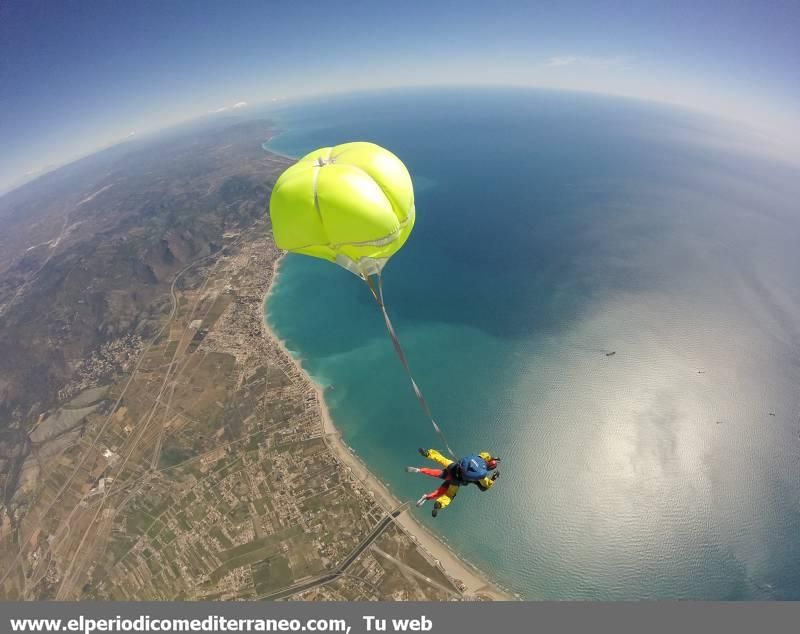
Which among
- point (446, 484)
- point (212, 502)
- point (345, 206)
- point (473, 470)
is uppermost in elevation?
point (345, 206)

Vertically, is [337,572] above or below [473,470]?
below

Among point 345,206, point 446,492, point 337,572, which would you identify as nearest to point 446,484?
point 446,492

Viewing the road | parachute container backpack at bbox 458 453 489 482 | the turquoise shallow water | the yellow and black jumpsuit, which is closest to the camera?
parachute container backpack at bbox 458 453 489 482

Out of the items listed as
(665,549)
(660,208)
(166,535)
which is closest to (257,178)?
(166,535)

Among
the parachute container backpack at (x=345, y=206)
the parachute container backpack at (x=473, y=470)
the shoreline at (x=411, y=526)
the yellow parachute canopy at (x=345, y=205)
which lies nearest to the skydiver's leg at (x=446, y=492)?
the parachute container backpack at (x=473, y=470)

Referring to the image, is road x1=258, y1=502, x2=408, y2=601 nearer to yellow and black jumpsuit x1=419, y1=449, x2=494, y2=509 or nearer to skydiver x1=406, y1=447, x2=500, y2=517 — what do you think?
yellow and black jumpsuit x1=419, y1=449, x2=494, y2=509

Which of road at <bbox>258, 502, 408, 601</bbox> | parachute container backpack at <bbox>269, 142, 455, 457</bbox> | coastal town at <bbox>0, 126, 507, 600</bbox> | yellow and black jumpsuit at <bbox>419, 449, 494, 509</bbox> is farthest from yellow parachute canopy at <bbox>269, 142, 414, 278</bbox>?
coastal town at <bbox>0, 126, 507, 600</bbox>

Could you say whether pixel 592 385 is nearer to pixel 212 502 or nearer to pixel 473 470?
pixel 473 470
